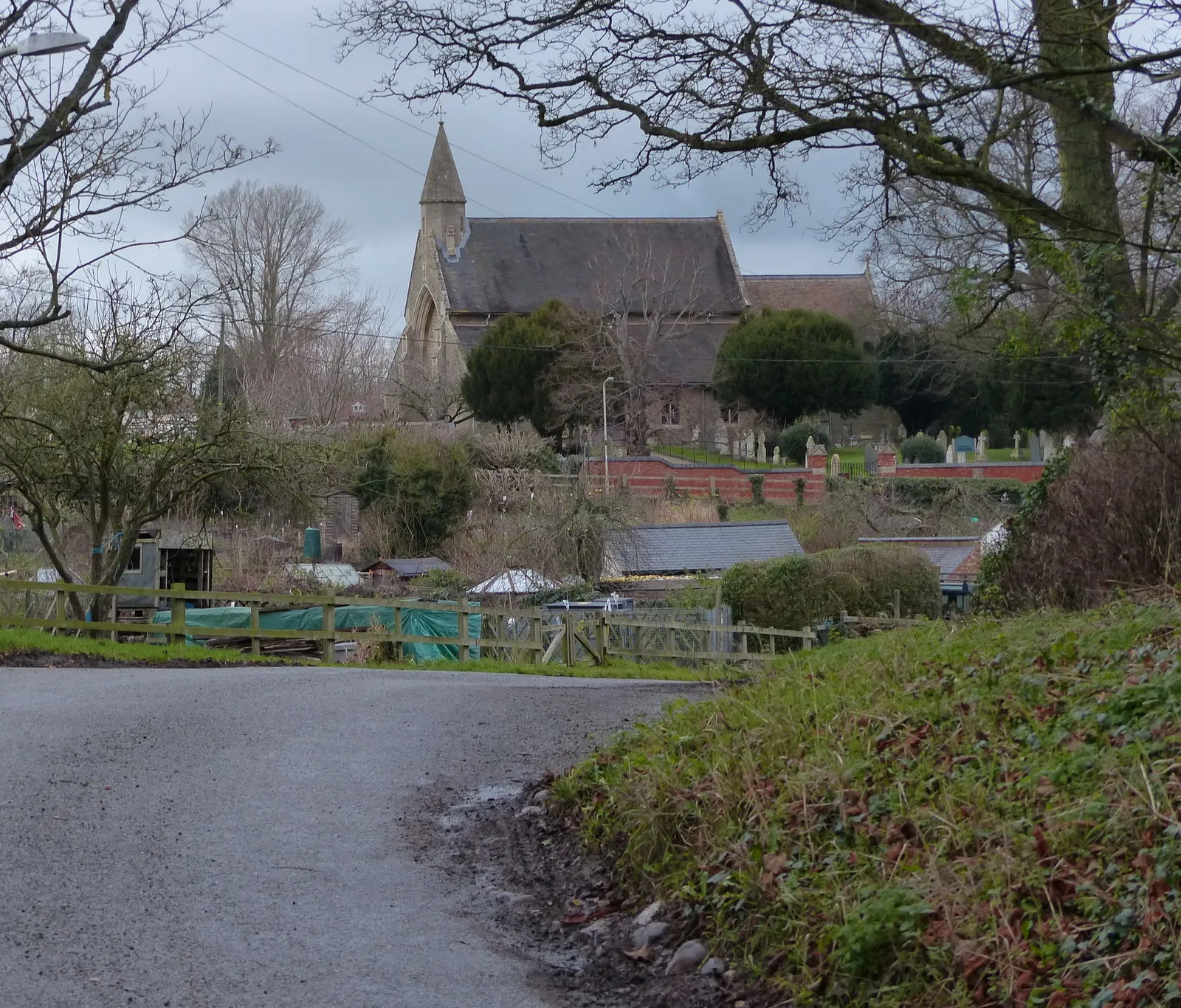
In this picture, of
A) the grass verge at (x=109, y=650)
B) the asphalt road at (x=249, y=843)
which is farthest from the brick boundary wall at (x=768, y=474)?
the asphalt road at (x=249, y=843)

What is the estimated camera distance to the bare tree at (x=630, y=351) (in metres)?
58.5

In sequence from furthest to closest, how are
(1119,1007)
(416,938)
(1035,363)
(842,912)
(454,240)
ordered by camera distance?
(454,240) → (1035,363) → (416,938) → (842,912) → (1119,1007)

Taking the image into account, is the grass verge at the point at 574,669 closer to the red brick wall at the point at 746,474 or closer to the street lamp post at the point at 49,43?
the street lamp post at the point at 49,43

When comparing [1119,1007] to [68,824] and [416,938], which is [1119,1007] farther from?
[68,824]

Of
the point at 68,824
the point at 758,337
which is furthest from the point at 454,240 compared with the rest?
the point at 68,824

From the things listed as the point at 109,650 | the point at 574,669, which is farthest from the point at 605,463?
the point at 109,650

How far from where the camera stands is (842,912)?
219 inches

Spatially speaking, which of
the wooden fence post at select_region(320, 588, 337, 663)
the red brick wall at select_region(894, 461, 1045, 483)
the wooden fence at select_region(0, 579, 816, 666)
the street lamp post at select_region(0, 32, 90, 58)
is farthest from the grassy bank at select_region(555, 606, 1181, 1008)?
the red brick wall at select_region(894, 461, 1045, 483)

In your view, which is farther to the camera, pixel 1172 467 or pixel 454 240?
pixel 454 240

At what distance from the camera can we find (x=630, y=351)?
60062 millimetres

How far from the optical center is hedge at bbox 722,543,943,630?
32.4 metres

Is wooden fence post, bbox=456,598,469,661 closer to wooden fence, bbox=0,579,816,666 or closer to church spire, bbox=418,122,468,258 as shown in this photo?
wooden fence, bbox=0,579,816,666

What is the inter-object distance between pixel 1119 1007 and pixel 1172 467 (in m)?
9.71

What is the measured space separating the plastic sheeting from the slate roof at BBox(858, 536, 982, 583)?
11.6 metres
